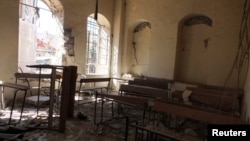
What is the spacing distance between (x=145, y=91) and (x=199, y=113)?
7.41ft

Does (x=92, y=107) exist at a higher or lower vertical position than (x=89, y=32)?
lower

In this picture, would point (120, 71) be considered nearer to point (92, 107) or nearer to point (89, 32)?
point (89, 32)

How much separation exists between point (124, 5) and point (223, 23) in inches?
150

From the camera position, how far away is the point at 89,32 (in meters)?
8.09

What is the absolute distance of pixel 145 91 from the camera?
5.35 metres

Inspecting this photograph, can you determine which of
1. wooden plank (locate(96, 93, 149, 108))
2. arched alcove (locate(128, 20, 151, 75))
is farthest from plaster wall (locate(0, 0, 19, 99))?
arched alcove (locate(128, 20, 151, 75))

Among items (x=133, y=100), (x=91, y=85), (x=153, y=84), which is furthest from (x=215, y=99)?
(x=91, y=85)

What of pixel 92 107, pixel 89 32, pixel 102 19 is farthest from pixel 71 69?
pixel 102 19

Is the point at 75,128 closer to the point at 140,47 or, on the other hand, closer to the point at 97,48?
the point at 97,48

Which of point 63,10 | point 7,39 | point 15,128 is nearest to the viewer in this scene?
point 15,128

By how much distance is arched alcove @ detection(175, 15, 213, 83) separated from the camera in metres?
6.78

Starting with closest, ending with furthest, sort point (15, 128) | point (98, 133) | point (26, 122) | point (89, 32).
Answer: point (15, 128) → point (98, 133) → point (26, 122) → point (89, 32)

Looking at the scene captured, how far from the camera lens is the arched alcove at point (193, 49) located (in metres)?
6.78

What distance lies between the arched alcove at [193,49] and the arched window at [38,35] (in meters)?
3.88
